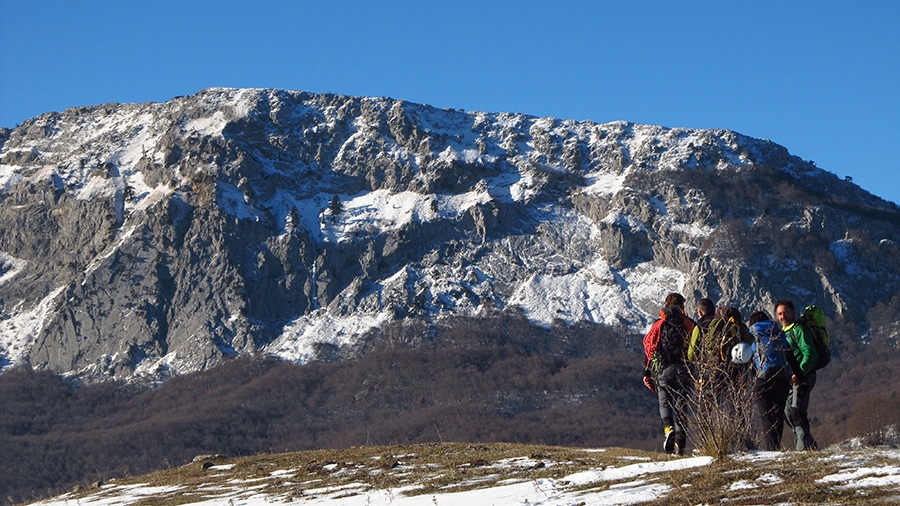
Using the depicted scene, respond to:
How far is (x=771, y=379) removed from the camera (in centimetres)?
1516

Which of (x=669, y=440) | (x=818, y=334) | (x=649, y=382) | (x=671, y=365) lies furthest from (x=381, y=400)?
(x=818, y=334)

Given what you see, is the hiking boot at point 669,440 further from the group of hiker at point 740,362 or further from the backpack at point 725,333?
the backpack at point 725,333

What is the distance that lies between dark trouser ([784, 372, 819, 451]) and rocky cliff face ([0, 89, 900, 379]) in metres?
138

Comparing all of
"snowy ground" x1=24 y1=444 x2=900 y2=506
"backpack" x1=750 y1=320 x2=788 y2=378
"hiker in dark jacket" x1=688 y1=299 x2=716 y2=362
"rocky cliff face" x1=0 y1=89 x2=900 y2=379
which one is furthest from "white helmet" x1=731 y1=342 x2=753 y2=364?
"rocky cliff face" x1=0 y1=89 x2=900 y2=379

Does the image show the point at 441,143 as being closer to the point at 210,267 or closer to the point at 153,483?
the point at 210,267

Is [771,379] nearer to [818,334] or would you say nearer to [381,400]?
[818,334]

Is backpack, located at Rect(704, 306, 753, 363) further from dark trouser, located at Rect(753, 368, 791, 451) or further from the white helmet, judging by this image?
dark trouser, located at Rect(753, 368, 791, 451)

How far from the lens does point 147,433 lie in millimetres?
137500

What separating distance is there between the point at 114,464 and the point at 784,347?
406ft

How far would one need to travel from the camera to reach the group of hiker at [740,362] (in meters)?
14.7

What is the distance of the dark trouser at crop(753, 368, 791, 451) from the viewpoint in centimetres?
1513

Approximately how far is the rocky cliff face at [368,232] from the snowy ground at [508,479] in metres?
135

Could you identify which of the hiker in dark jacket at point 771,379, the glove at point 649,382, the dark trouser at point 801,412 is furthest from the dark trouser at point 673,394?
the dark trouser at point 801,412

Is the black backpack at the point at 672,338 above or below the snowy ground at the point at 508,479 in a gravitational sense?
above
